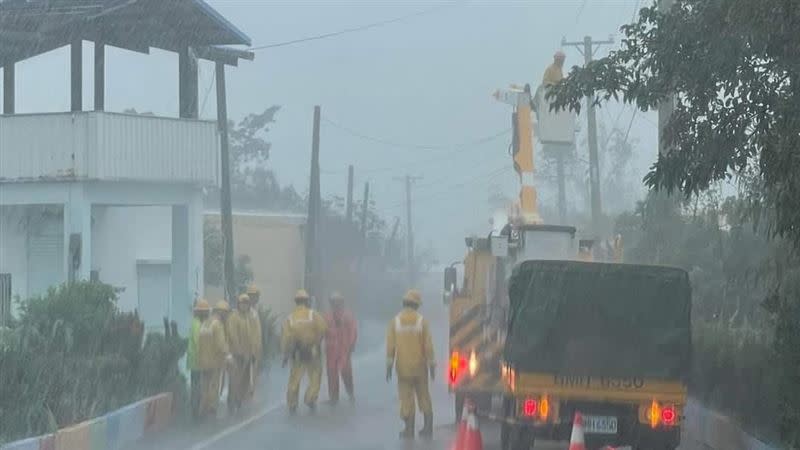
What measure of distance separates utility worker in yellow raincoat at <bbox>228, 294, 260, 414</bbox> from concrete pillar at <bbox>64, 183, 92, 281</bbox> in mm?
5205

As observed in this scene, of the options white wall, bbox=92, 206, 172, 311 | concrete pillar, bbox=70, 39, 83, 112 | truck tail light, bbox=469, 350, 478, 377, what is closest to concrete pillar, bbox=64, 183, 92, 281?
concrete pillar, bbox=70, 39, 83, 112

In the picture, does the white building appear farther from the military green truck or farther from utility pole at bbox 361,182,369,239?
utility pole at bbox 361,182,369,239

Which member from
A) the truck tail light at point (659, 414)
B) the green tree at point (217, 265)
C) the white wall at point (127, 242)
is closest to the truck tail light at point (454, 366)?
the truck tail light at point (659, 414)

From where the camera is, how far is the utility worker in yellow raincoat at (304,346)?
1914 centimetres

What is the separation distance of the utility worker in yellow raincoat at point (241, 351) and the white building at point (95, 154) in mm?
5451

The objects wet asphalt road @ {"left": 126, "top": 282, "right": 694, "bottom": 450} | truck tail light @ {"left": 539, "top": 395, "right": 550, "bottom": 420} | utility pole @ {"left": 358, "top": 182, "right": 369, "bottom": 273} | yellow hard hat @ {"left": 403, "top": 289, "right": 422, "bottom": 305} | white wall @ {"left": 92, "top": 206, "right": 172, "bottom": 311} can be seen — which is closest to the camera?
truck tail light @ {"left": 539, "top": 395, "right": 550, "bottom": 420}

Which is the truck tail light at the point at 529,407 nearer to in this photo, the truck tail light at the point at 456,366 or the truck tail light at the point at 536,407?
the truck tail light at the point at 536,407

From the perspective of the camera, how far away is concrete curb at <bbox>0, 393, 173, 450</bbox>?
12.2 m

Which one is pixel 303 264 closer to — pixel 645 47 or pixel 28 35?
pixel 28 35

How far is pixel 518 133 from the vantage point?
709 inches

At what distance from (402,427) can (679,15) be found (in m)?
7.52

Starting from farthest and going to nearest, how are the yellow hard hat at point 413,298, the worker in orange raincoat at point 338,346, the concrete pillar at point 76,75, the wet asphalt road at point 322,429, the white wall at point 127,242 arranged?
the white wall at point 127,242, the concrete pillar at point 76,75, the worker in orange raincoat at point 338,346, the yellow hard hat at point 413,298, the wet asphalt road at point 322,429

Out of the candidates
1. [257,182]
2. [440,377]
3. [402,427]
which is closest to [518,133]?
[402,427]

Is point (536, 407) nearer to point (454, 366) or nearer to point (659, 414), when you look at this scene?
point (659, 414)
